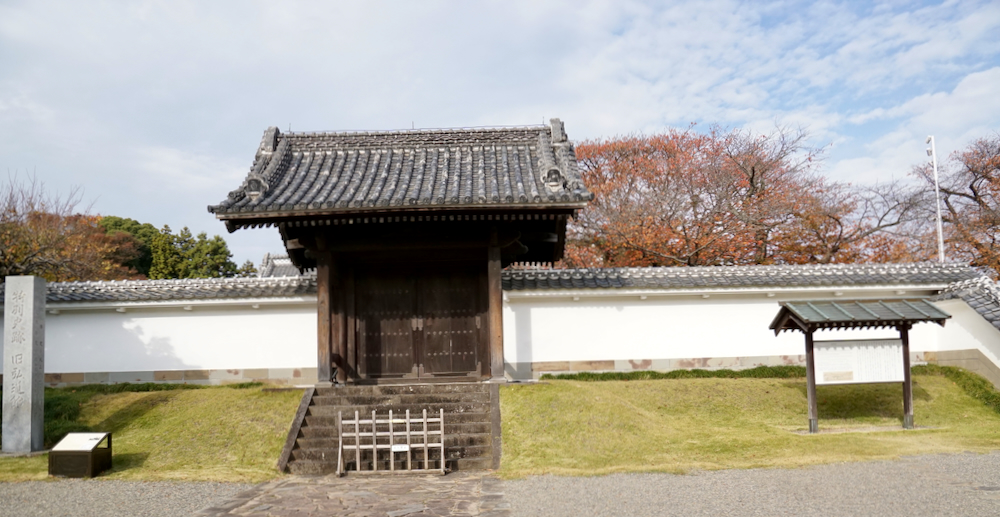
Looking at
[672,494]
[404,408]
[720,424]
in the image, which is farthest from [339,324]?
[672,494]

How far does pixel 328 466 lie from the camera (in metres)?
9.85

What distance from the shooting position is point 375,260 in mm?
13703

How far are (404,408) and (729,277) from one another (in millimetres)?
7939

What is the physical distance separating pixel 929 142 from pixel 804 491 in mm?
23240

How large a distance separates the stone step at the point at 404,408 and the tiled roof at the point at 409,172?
10.6ft

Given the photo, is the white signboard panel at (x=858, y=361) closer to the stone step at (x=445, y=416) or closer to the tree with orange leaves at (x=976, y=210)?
the stone step at (x=445, y=416)

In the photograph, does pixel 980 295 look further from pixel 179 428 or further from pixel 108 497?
pixel 108 497

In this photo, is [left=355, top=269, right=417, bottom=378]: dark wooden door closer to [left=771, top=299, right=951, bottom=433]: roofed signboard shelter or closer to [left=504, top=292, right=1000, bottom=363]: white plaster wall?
[left=504, top=292, right=1000, bottom=363]: white plaster wall

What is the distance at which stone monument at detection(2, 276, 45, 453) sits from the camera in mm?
10773

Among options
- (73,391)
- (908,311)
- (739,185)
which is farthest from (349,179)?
(739,185)

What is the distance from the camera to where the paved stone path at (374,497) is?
7438 millimetres

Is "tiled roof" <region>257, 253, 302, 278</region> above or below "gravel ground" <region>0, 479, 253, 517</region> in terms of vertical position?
above

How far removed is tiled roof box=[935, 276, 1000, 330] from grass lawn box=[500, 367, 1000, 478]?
1.44 m

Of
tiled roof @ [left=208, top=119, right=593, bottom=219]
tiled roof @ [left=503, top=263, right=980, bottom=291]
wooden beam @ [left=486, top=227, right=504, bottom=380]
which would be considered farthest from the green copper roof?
wooden beam @ [left=486, top=227, right=504, bottom=380]
